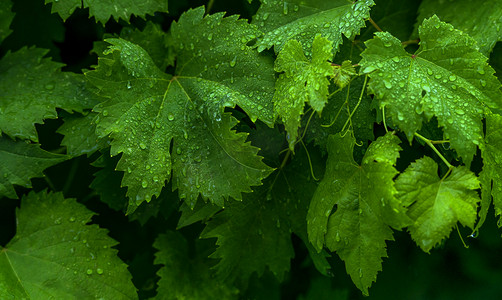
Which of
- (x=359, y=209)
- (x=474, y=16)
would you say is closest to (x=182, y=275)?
(x=359, y=209)

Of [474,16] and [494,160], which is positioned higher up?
[474,16]

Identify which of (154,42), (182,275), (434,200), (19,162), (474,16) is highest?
(474,16)

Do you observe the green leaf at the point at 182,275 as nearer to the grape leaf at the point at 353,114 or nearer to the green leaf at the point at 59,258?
the green leaf at the point at 59,258

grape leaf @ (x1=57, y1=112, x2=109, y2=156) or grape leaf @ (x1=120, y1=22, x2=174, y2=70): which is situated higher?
grape leaf @ (x1=120, y1=22, x2=174, y2=70)

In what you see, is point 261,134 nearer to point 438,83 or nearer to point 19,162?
point 438,83

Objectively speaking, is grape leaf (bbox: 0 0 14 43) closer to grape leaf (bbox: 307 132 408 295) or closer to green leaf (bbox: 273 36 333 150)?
green leaf (bbox: 273 36 333 150)

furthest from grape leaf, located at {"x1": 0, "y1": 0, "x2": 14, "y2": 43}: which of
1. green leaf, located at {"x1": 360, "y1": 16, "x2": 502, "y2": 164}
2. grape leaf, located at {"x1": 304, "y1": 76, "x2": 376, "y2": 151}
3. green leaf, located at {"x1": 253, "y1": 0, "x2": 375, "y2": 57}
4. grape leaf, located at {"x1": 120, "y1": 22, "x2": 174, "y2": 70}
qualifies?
green leaf, located at {"x1": 360, "y1": 16, "x2": 502, "y2": 164}

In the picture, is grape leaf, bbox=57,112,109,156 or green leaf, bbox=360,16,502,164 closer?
green leaf, bbox=360,16,502,164
